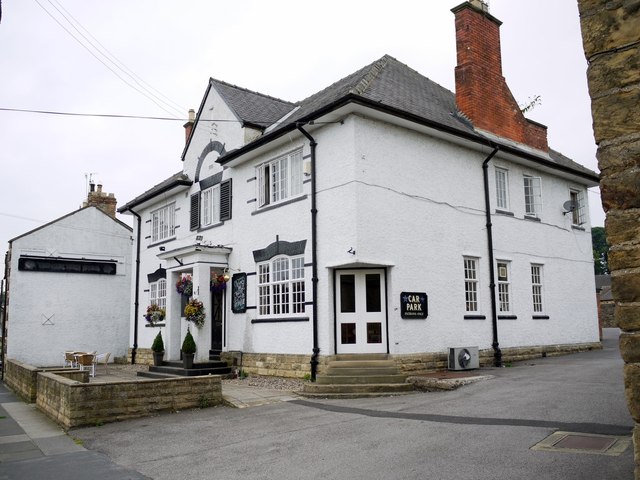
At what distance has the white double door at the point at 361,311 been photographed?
14.0 metres

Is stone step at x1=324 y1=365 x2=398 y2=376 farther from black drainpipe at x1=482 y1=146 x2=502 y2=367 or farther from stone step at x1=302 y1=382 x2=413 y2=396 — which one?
black drainpipe at x1=482 y1=146 x2=502 y2=367

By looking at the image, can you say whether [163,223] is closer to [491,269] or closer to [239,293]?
[239,293]

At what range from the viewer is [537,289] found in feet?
61.2

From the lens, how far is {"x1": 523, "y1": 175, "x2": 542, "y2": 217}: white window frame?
750 inches

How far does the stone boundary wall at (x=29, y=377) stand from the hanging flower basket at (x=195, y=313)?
3363 millimetres

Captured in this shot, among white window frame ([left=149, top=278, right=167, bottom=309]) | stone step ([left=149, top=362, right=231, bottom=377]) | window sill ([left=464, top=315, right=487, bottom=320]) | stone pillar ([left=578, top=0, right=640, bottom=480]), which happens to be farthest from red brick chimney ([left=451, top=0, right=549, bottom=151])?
stone pillar ([left=578, top=0, right=640, bottom=480])

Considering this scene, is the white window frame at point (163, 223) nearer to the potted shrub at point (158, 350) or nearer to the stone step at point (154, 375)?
the potted shrub at point (158, 350)

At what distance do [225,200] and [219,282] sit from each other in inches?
111

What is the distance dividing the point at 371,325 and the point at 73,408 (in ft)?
22.9

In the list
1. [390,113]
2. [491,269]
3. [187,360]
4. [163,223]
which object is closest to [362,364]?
[187,360]

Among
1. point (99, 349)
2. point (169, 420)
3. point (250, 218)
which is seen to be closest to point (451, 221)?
point (250, 218)

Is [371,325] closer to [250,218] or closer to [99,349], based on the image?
[250,218]

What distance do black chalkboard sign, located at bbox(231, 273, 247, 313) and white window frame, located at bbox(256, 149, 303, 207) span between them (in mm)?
2299

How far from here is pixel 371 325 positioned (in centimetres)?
1412
